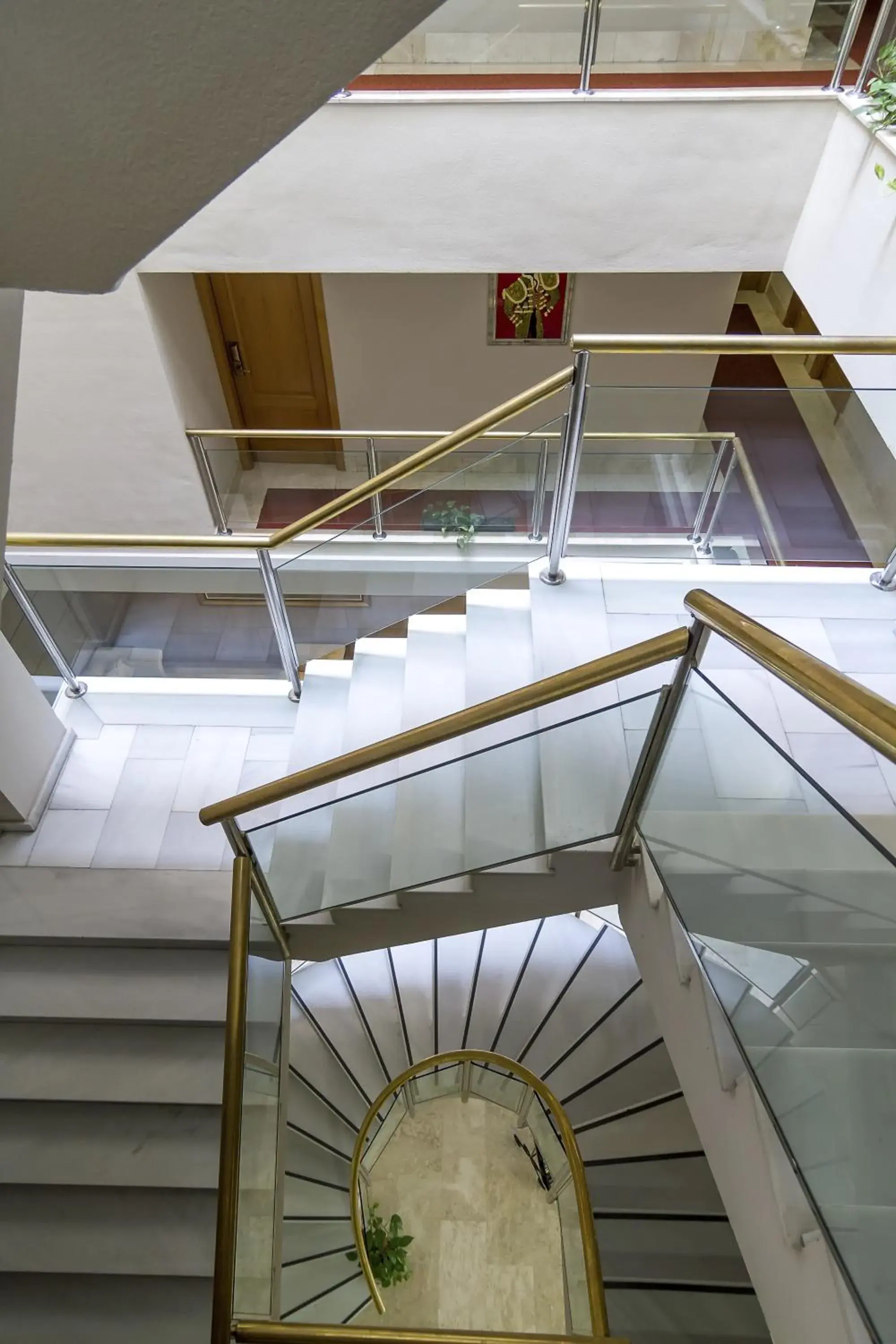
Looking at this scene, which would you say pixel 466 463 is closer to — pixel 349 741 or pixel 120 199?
pixel 349 741

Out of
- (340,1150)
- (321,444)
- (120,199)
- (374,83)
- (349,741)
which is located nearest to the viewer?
(120,199)

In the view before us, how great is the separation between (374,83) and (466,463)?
2.15 meters

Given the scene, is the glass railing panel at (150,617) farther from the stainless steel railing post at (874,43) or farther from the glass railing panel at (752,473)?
the stainless steel railing post at (874,43)

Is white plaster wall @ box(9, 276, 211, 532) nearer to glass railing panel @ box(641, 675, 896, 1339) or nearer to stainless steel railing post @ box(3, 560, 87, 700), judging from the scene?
stainless steel railing post @ box(3, 560, 87, 700)

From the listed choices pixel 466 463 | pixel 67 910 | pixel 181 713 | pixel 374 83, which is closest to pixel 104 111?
pixel 466 463

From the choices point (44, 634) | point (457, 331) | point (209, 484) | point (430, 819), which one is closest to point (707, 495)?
point (430, 819)

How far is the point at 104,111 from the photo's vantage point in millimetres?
925

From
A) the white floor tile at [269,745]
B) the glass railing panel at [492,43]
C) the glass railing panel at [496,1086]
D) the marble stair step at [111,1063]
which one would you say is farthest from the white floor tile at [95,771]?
the glass railing panel at [492,43]

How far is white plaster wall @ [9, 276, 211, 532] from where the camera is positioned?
4.79 metres

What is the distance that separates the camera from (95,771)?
381cm

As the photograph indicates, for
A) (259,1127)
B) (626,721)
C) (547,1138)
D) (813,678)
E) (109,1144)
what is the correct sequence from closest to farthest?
(813,678) < (626,721) < (259,1127) < (109,1144) < (547,1138)

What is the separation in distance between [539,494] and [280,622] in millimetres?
1437

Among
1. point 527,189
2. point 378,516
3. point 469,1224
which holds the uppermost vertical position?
point 527,189

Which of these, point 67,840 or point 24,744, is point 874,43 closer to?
point 24,744
